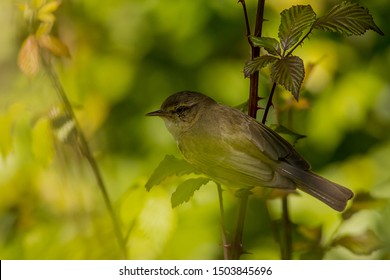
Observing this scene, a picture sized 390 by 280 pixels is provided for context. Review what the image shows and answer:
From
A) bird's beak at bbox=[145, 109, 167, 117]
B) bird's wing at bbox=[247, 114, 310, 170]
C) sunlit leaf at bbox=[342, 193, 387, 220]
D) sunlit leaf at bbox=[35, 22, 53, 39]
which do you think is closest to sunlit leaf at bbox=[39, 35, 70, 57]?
sunlit leaf at bbox=[35, 22, 53, 39]

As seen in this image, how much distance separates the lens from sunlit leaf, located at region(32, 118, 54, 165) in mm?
836

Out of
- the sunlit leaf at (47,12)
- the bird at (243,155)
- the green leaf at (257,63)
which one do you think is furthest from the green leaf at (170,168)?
the sunlit leaf at (47,12)

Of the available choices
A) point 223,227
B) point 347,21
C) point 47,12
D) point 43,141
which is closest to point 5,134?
point 43,141

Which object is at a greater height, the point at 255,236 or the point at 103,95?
the point at 103,95

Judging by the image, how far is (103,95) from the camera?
87 cm

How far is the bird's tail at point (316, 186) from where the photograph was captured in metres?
0.71

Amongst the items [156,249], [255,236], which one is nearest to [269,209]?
[255,236]

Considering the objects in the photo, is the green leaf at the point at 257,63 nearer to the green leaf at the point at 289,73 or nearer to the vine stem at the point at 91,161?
the green leaf at the point at 289,73

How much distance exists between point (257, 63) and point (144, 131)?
0.22 m

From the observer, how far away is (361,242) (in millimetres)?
829

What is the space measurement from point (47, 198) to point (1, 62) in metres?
0.18

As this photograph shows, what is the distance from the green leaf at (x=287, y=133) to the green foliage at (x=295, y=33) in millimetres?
90
